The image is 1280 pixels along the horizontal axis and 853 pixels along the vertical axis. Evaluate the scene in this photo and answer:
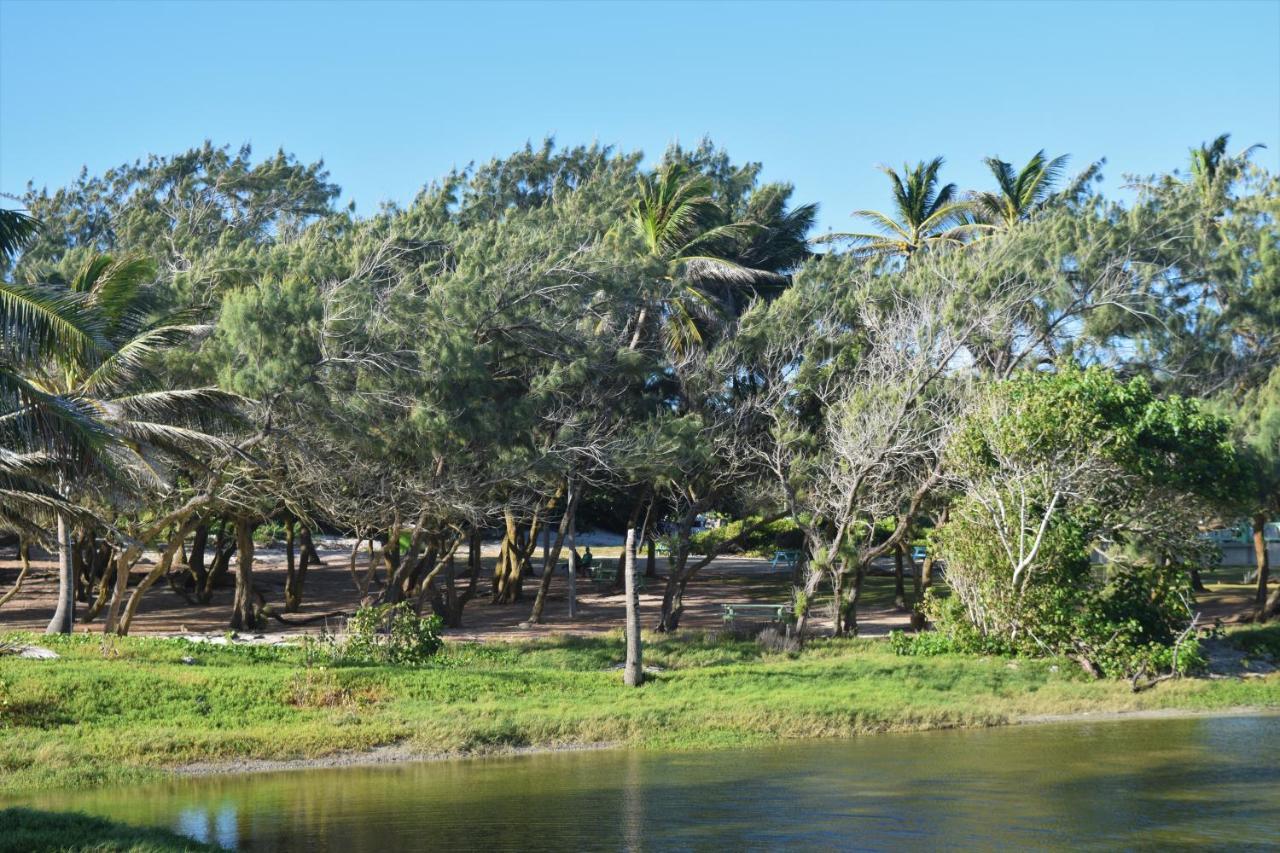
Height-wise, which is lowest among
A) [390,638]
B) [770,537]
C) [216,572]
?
[390,638]

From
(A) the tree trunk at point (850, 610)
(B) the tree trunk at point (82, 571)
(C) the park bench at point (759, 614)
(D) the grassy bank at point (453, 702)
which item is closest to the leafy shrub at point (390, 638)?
(D) the grassy bank at point (453, 702)

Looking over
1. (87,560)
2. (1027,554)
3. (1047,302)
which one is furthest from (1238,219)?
(87,560)

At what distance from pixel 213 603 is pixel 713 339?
58.9 feet

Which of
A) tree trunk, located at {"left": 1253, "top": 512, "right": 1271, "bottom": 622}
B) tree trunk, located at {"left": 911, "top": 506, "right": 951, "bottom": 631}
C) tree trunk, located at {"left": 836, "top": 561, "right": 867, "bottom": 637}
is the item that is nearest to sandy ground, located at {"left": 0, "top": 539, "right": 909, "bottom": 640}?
tree trunk, located at {"left": 911, "top": 506, "right": 951, "bottom": 631}

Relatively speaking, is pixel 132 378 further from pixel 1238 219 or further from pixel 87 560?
pixel 1238 219

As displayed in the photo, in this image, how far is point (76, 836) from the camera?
41.8 feet

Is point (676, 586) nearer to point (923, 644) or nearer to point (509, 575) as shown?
point (923, 644)

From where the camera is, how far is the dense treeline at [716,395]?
1073 inches

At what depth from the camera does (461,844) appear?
14.4 metres

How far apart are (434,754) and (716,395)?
16717 mm

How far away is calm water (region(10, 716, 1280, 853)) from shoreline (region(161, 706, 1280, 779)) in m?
0.39

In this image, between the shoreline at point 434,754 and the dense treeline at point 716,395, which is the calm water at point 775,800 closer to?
the shoreline at point 434,754

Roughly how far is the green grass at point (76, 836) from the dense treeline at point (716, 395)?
7528 millimetres

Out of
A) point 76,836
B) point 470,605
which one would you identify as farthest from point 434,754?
point 470,605
